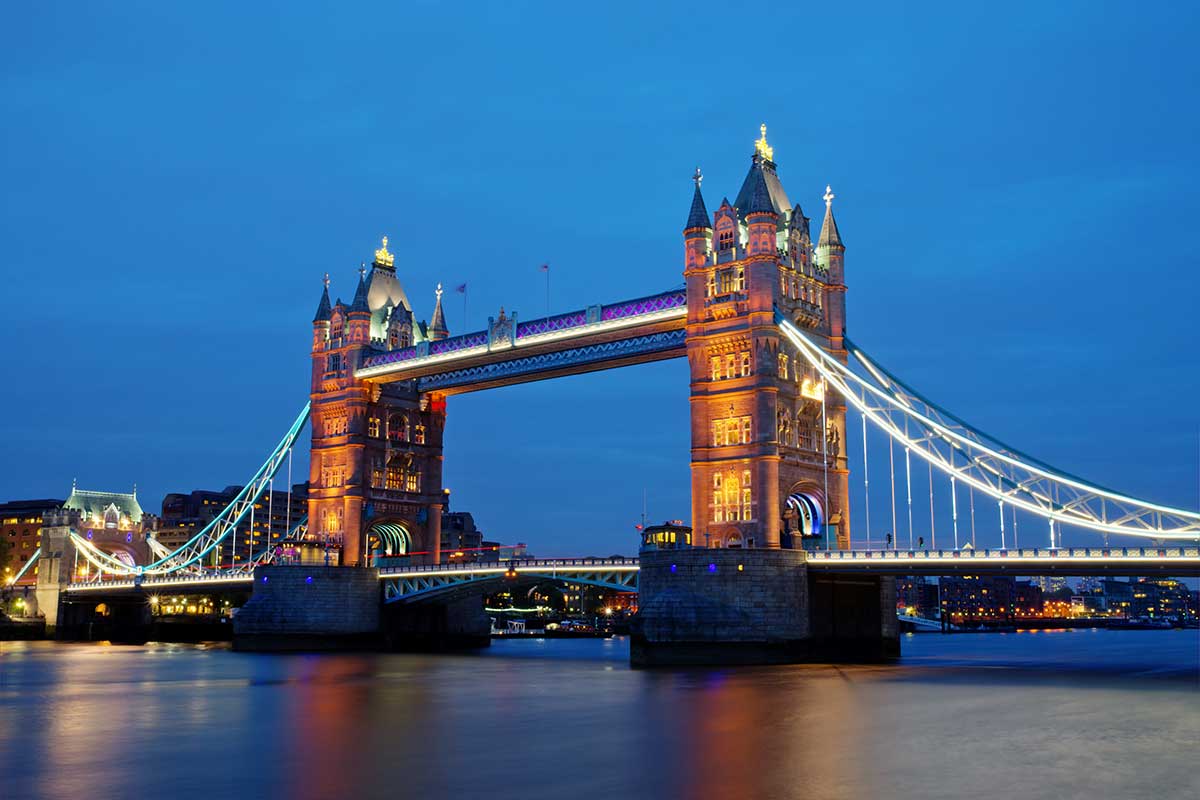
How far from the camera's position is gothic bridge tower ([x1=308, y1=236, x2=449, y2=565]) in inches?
3465

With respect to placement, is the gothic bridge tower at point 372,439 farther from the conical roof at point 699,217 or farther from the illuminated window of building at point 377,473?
the conical roof at point 699,217

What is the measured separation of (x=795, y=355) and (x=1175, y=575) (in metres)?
23.7

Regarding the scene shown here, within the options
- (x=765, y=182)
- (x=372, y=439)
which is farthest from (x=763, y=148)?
(x=372, y=439)

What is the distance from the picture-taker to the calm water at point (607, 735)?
2406 cm

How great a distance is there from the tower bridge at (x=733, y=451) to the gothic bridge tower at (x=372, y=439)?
0.54 ft

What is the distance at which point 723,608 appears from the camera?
58094 mm

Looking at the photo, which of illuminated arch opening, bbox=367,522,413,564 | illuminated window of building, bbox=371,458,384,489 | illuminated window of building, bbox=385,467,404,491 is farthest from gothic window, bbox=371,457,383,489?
illuminated arch opening, bbox=367,522,413,564

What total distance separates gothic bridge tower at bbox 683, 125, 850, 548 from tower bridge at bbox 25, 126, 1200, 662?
112 millimetres

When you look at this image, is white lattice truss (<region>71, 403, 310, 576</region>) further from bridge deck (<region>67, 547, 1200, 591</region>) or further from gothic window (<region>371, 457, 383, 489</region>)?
bridge deck (<region>67, 547, 1200, 591</region>)

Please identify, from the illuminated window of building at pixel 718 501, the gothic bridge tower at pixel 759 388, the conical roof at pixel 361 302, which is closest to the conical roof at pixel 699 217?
the gothic bridge tower at pixel 759 388

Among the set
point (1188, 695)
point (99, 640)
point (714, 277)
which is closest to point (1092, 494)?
point (1188, 695)

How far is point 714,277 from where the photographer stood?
67812 millimetres

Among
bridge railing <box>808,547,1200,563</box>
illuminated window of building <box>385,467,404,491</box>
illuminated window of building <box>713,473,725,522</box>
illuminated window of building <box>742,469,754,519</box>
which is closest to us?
bridge railing <box>808,547,1200,563</box>

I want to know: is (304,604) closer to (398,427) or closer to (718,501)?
(398,427)
